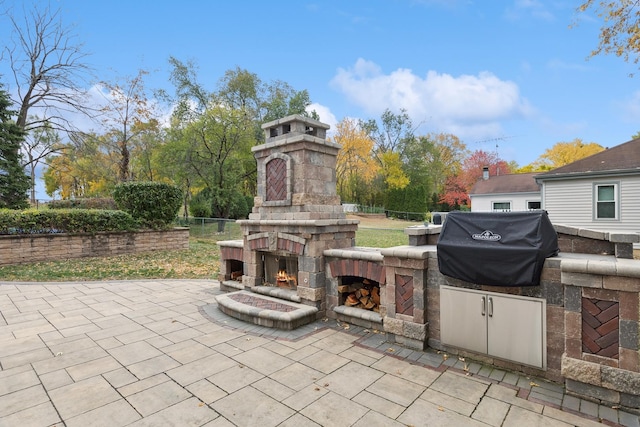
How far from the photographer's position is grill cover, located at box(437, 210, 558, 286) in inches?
130

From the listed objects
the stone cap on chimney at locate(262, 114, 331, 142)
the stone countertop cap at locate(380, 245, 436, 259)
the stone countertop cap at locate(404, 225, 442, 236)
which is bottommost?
the stone countertop cap at locate(380, 245, 436, 259)

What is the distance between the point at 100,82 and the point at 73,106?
293 centimetres

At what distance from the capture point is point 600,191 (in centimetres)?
1284

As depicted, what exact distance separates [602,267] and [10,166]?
20.9 meters

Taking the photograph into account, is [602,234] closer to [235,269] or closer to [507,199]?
[235,269]

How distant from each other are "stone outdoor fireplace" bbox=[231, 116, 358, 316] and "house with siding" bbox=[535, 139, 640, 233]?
12453mm

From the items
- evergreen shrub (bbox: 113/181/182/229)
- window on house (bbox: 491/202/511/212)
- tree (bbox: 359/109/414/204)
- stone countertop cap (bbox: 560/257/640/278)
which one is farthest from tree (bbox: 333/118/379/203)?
stone countertop cap (bbox: 560/257/640/278)

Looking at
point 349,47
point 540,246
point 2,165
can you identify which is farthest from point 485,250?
Answer: point 2,165

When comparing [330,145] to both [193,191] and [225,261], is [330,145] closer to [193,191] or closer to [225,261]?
[225,261]

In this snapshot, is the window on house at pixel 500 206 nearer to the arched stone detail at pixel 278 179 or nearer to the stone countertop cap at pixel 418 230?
the stone countertop cap at pixel 418 230

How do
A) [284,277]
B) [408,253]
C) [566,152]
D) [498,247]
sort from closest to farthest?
[498,247]
[408,253]
[284,277]
[566,152]

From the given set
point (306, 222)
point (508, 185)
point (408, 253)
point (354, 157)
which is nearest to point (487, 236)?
point (408, 253)

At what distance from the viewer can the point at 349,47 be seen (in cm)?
1211

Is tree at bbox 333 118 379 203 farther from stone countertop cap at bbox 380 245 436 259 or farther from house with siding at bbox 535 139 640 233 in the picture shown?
stone countertop cap at bbox 380 245 436 259
